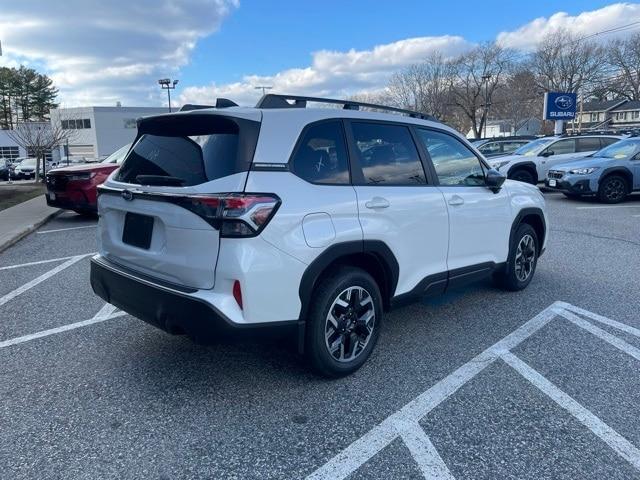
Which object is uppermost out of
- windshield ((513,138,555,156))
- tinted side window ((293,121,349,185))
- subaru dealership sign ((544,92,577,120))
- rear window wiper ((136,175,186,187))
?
subaru dealership sign ((544,92,577,120))

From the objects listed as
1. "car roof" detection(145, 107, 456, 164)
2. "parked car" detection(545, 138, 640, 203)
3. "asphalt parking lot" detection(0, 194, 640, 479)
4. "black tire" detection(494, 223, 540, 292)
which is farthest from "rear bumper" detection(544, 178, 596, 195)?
"car roof" detection(145, 107, 456, 164)

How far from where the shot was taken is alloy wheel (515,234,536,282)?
204 inches

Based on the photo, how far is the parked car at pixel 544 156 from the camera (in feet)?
47.2

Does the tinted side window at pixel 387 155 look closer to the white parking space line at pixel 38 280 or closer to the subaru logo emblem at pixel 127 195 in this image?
the subaru logo emblem at pixel 127 195

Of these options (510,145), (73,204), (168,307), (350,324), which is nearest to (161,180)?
→ (168,307)

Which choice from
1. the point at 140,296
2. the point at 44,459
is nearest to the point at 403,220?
the point at 140,296

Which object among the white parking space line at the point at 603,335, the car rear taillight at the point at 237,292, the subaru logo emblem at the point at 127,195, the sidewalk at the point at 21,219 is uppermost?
the subaru logo emblem at the point at 127,195

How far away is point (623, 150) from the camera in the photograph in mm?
12250

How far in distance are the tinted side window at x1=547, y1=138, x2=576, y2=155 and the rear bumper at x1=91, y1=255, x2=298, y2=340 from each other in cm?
1420

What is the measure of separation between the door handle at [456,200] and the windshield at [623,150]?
10189 mm

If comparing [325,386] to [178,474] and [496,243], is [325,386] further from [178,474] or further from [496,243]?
[496,243]

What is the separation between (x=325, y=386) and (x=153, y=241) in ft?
4.87

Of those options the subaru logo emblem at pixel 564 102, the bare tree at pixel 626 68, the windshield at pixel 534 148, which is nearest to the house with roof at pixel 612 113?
the bare tree at pixel 626 68

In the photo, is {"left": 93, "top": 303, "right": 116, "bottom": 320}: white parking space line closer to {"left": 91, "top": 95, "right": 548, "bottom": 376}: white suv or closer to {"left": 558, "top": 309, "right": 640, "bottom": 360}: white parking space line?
{"left": 91, "top": 95, "right": 548, "bottom": 376}: white suv
